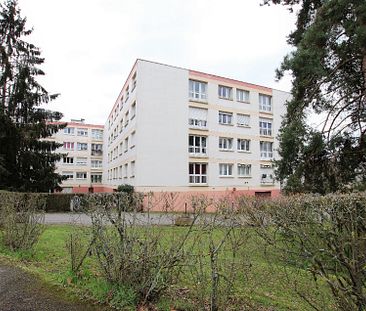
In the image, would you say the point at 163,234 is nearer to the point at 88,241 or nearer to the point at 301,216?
the point at 88,241

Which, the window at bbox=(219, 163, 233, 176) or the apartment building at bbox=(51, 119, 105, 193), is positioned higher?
the apartment building at bbox=(51, 119, 105, 193)

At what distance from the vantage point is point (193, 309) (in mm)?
4301

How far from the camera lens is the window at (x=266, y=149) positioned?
3891 centimetres

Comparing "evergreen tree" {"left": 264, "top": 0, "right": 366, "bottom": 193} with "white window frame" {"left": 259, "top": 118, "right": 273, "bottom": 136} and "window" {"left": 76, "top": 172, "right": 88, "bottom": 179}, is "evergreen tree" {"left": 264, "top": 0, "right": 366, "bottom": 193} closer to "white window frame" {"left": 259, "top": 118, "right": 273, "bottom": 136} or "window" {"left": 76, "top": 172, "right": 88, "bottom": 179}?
"white window frame" {"left": 259, "top": 118, "right": 273, "bottom": 136}

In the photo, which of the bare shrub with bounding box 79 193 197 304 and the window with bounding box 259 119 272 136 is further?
the window with bounding box 259 119 272 136

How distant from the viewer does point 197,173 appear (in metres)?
32.8

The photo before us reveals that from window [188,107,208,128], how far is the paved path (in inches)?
1095

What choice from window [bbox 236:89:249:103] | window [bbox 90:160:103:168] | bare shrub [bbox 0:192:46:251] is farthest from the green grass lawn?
window [bbox 90:160:103:168]

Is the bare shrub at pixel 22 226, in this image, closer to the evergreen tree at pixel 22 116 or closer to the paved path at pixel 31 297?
the paved path at pixel 31 297

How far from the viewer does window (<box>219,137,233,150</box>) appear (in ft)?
116

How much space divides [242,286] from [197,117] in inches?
1116

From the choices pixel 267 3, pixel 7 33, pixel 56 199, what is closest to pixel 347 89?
pixel 267 3

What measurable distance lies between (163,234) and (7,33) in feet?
94.6

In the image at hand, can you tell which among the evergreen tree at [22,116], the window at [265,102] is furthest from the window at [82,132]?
the window at [265,102]
